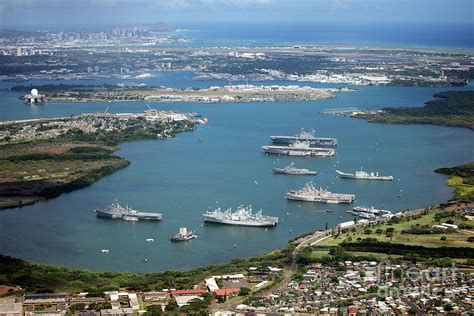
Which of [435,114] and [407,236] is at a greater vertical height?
[435,114]

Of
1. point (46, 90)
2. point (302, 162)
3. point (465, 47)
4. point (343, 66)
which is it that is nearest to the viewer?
point (302, 162)

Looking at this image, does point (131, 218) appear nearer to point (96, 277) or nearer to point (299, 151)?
point (96, 277)

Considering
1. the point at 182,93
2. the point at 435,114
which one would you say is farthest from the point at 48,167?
the point at 182,93

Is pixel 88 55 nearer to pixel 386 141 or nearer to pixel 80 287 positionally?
pixel 386 141

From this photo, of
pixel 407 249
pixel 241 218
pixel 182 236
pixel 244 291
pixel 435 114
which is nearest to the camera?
pixel 244 291

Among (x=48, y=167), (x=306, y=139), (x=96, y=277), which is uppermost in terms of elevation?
(x=306, y=139)

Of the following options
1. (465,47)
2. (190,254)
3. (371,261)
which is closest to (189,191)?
(190,254)

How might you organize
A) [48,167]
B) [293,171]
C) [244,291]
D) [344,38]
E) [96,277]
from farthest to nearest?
1. [344,38]
2. [48,167]
3. [293,171]
4. [96,277]
5. [244,291]
